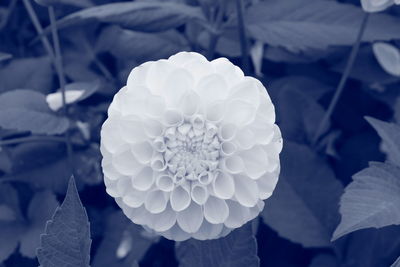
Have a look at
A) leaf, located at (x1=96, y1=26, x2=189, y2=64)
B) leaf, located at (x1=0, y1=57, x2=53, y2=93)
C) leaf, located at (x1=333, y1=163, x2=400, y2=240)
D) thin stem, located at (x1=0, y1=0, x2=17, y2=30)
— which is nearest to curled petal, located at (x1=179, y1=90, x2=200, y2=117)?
leaf, located at (x1=333, y1=163, x2=400, y2=240)

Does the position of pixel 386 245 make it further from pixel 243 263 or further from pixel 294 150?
pixel 243 263

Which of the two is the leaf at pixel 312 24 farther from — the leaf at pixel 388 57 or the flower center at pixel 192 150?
the flower center at pixel 192 150

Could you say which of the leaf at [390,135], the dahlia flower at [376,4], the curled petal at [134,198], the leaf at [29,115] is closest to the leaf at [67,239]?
the curled petal at [134,198]

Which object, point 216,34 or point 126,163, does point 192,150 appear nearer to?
point 126,163

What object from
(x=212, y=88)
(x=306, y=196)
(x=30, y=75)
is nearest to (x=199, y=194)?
(x=212, y=88)

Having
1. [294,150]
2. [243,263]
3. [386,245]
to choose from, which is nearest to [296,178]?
[294,150]

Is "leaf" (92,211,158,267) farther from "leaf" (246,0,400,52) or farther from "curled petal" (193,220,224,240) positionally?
"leaf" (246,0,400,52)

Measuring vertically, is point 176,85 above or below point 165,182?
above

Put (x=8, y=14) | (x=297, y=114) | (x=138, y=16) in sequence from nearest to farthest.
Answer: (x=138, y=16), (x=297, y=114), (x=8, y=14)
